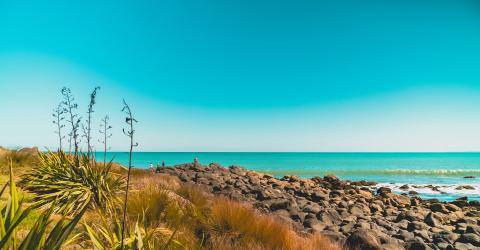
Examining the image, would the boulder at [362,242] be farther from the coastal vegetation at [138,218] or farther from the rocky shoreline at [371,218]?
the coastal vegetation at [138,218]

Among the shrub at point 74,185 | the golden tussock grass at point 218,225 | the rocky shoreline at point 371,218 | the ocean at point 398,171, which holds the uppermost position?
the shrub at point 74,185

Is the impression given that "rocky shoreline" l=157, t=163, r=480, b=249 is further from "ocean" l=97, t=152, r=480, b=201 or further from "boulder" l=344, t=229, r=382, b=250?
"ocean" l=97, t=152, r=480, b=201

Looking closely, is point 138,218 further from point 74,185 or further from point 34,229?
point 74,185

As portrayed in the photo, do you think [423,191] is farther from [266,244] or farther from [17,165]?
[17,165]

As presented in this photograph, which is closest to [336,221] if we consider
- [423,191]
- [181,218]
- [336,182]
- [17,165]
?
[181,218]

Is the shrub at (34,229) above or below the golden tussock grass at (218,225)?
above

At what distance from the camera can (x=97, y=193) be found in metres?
6.91

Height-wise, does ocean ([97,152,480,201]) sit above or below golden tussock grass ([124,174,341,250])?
below

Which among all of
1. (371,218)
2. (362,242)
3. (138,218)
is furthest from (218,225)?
(371,218)

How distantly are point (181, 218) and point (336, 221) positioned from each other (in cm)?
Result: 736

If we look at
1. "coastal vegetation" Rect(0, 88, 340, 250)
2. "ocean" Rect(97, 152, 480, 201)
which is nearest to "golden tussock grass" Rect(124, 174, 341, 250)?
"coastal vegetation" Rect(0, 88, 340, 250)

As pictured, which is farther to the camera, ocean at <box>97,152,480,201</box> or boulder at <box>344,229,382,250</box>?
ocean at <box>97,152,480,201</box>

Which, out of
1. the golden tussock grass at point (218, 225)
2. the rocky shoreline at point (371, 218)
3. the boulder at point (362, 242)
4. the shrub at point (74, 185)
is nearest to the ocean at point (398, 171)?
the shrub at point (74, 185)

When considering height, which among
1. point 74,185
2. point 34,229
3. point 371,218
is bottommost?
point 371,218
